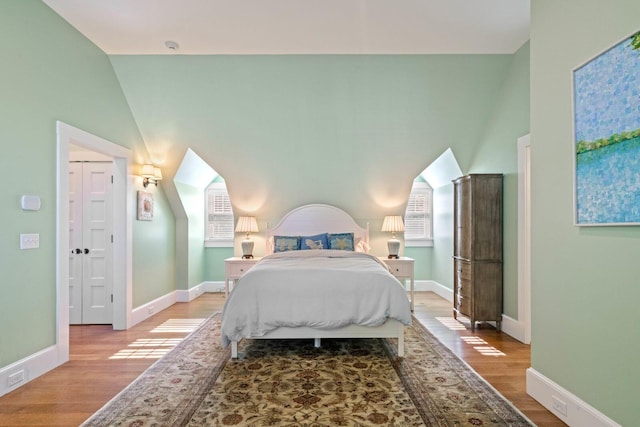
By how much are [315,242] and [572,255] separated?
3.47 metres

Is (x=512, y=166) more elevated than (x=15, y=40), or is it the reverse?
(x=15, y=40)

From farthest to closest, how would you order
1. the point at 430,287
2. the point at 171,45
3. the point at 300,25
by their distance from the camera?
the point at 430,287
the point at 171,45
the point at 300,25

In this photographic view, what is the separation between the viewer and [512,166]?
4.07 m

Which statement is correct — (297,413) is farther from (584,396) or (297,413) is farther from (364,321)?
(584,396)

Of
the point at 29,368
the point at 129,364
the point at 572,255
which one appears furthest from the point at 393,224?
the point at 29,368

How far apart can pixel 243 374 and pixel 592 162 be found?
2.80 m

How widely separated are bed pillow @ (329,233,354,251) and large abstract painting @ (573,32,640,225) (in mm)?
3320

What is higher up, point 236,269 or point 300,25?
point 300,25

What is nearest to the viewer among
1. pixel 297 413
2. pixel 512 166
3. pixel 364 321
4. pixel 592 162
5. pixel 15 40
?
pixel 592 162

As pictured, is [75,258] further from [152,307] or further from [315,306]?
[315,306]

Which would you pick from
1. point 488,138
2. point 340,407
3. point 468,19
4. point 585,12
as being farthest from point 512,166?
point 340,407

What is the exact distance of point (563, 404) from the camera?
225cm

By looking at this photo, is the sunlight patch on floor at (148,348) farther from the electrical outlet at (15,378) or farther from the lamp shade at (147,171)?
the lamp shade at (147,171)

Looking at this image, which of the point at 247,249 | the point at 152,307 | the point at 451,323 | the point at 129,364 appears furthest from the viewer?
the point at 247,249
